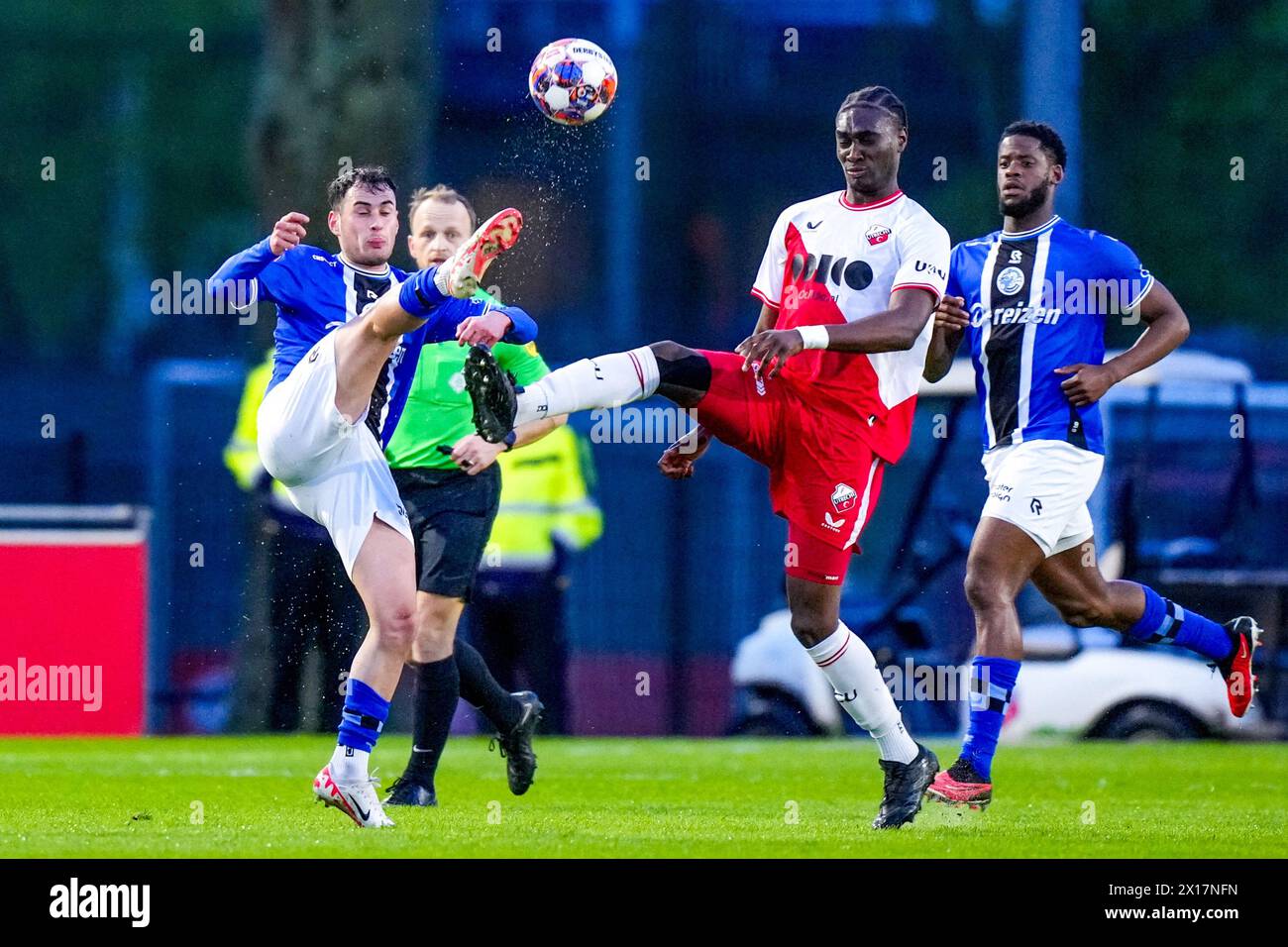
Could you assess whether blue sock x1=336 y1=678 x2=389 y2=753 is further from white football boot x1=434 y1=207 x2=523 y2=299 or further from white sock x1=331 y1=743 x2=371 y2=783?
white football boot x1=434 y1=207 x2=523 y2=299

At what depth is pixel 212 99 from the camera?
19203mm

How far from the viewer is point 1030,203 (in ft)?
25.2

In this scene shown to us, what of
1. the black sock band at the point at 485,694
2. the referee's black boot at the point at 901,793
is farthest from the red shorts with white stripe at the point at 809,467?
the black sock band at the point at 485,694

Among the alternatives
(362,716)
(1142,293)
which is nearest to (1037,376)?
(1142,293)

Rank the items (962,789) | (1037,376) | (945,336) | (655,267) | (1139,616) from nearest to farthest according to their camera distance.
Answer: (962,789)
(945,336)
(1037,376)
(1139,616)
(655,267)

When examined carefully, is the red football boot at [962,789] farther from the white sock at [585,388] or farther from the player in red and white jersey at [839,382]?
the white sock at [585,388]

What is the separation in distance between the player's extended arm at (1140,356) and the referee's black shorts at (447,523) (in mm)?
2091

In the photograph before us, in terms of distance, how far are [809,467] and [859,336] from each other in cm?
49

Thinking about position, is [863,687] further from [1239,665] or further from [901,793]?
[1239,665]

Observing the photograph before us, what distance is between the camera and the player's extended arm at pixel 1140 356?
7480mm

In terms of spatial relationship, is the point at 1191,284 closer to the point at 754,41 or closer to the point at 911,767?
the point at 754,41

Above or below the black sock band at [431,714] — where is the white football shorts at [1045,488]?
above

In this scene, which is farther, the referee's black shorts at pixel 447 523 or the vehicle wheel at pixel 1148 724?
the vehicle wheel at pixel 1148 724

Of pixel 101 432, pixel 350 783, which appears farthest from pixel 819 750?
pixel 101 432
